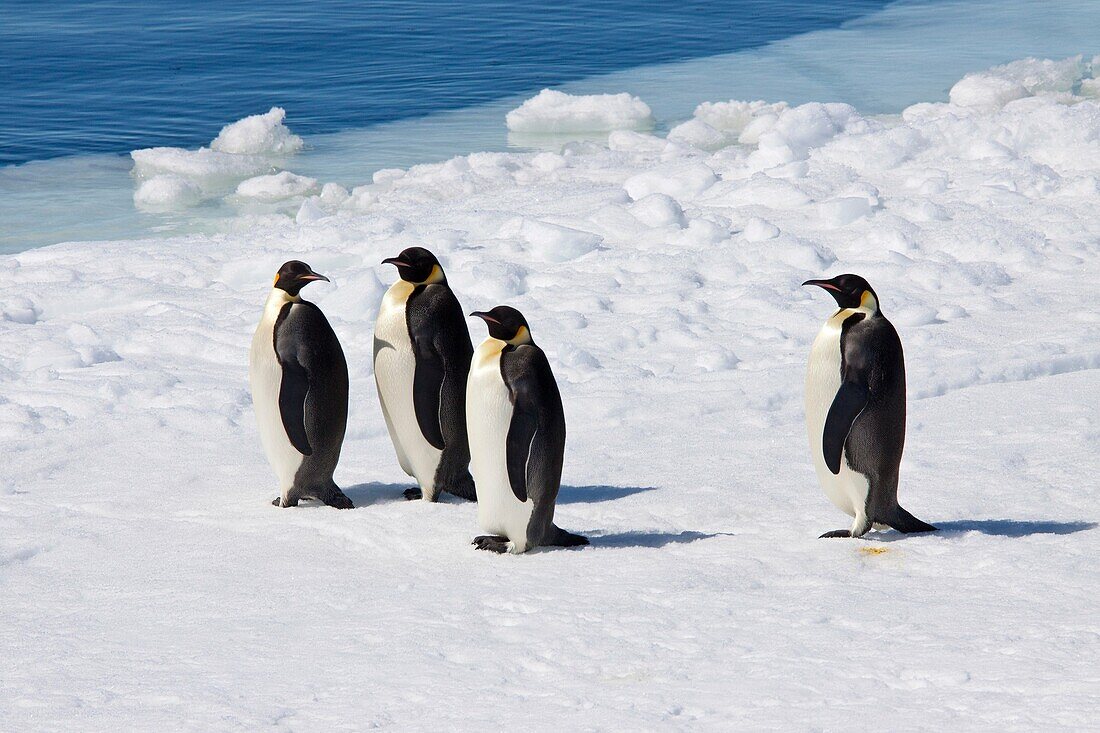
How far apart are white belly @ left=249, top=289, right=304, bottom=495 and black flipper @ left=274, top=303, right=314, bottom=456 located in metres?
0.03

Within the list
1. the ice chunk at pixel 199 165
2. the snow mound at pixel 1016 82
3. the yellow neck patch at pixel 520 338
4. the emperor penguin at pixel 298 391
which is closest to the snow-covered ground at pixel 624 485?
the emperor penguin at pixel 298 391

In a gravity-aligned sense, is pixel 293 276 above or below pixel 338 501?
above

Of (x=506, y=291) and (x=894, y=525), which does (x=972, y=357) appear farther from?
(x=506, y=291)

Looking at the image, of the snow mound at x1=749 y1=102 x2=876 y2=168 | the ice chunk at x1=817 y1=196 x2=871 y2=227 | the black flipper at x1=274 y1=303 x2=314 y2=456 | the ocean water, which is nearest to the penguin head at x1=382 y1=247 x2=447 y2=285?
the black flipper at x1=274 y1=303 x2=314 y2=456

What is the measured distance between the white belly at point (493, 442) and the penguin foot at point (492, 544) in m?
0.03

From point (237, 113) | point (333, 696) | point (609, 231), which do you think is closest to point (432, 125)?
point (237, 113)

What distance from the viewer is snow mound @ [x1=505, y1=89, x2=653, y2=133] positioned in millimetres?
13281

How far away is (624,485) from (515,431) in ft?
2.69

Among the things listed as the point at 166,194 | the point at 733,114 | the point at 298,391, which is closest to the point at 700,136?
the point at 733,114

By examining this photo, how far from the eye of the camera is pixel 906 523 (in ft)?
12.5

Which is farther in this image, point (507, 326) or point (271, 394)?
point (271, 394)

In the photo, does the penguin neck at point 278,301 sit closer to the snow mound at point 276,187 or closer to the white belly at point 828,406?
the white belly at point 828,406

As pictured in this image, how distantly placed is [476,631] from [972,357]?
329 cm

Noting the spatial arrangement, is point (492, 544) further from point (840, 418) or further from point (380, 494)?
point (840, 418)
